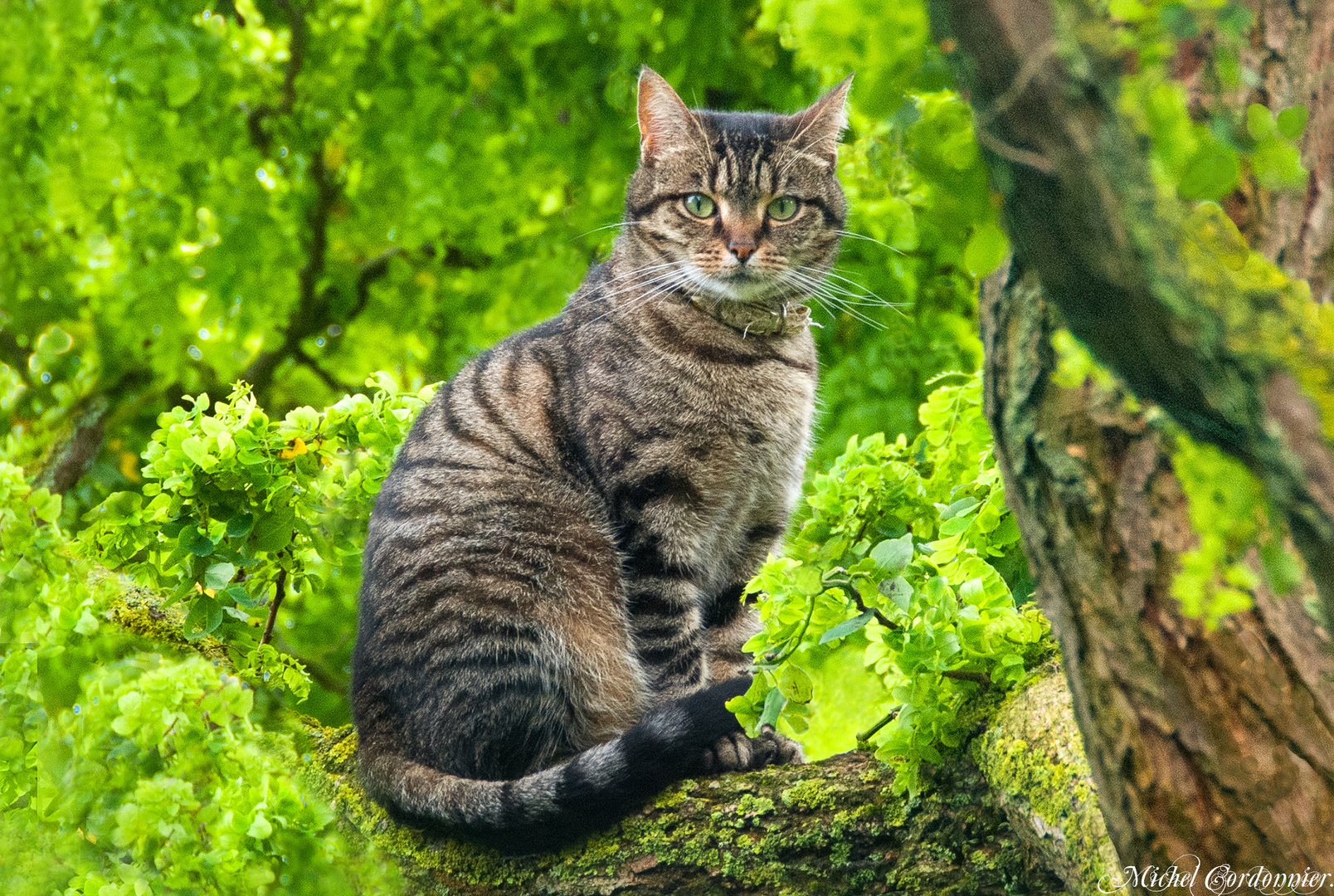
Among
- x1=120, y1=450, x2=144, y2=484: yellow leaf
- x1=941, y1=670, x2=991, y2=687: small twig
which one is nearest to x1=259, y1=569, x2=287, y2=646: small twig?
x1=941, y1=670, x2=991, y2=687: small twig

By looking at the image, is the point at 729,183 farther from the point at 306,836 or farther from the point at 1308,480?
the point at 1308,480

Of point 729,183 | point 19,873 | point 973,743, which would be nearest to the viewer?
point 973,743

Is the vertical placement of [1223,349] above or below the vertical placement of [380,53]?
below

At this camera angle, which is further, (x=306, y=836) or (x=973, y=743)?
(x=306, y=836)

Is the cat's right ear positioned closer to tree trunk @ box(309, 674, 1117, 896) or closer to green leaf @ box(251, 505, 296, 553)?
green leaf @ box(251, 505, 296, 553)

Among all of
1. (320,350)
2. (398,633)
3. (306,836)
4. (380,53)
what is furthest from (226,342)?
(306,836)

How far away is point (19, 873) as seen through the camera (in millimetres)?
2082

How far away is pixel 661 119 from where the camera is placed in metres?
3.08

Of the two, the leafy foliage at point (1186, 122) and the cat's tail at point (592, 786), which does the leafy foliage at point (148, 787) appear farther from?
the leafy foliage at point (1186, 122)

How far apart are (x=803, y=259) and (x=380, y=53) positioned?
3.22 metres

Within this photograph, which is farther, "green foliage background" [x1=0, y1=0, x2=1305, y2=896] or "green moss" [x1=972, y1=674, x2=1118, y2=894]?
"green foliage background" [x1=0, y1=0, x2=1305, y2=896]

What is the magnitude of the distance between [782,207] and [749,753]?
150 cm

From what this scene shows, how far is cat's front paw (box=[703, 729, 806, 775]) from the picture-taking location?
7.48 ft

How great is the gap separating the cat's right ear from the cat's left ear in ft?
0.97
